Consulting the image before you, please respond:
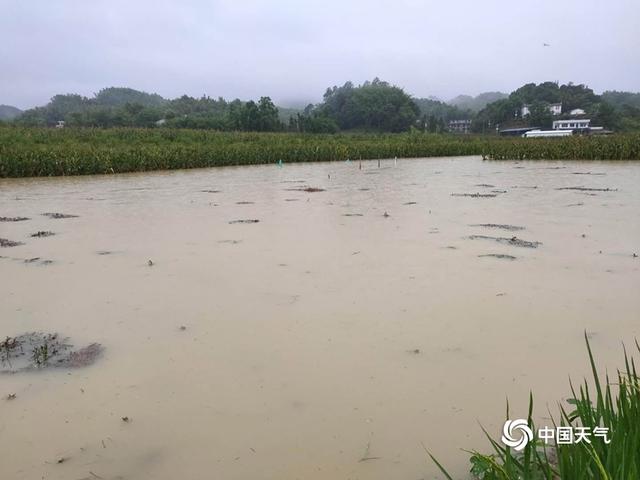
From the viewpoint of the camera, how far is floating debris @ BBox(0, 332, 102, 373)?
2633 millimetres

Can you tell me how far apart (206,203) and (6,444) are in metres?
6.97

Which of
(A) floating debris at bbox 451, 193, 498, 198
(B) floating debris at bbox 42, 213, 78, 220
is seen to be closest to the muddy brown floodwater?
(B) floating debris at bbox 42, 213, 78, 220

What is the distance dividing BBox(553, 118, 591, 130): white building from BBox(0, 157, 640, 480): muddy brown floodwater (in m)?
52.5

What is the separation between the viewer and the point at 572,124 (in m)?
53.4

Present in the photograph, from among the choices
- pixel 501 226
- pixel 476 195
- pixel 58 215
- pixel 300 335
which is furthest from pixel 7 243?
pixel 476 195

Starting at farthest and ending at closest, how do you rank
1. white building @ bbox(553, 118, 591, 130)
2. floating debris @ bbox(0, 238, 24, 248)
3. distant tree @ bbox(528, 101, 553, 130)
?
distant tree @ bbox(528, 101, 553, 130) → white building @ bbox(553, 118, 591, 130) → floating debris @ bbox(0, 238, 24, 248)

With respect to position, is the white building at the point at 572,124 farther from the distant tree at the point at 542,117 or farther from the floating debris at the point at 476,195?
the floating debris at the point at 476,195

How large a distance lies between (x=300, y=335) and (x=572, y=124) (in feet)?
192

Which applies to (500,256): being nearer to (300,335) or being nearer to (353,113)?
(300,335)

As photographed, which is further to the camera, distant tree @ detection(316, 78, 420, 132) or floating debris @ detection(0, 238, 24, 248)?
distant tree @ detection(316, 78, 420, 132)

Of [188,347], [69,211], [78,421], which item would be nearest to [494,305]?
[188,347]

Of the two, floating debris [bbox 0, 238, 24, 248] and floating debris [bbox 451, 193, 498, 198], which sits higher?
floating debris [bbox 451, 193, 498, 198]

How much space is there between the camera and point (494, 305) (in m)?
3.35

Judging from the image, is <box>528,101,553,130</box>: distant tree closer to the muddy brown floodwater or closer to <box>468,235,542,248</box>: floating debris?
the muddy brown floodwater
